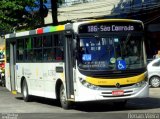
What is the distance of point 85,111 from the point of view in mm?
17000

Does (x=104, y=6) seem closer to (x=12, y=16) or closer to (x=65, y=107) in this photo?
(x=12, y=16)

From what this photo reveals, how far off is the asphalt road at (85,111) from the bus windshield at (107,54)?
1403 mm

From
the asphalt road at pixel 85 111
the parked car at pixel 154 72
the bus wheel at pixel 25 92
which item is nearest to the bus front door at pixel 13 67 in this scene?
the bus wheel at pixel 25 92

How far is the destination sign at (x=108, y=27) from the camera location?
16.6 m

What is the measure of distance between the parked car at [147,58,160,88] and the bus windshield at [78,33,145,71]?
1088 centimetres

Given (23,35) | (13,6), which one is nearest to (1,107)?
(23,35)

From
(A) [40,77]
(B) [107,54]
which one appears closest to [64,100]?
(B) [107,54]

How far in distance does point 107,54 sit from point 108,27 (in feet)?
2.97

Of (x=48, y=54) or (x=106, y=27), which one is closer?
(x=106, y=27)

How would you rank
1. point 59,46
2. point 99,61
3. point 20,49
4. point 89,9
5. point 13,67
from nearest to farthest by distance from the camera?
point 99,61 → point 59,46 → point 20,49 → point 13,67 → point 89,9

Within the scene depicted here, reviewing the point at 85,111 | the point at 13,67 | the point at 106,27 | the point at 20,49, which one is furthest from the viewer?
the point at 13,67

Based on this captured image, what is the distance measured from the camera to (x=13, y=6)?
109 feet

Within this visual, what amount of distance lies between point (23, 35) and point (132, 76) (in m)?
6.74

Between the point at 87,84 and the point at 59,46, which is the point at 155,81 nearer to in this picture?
the point at 59,46
